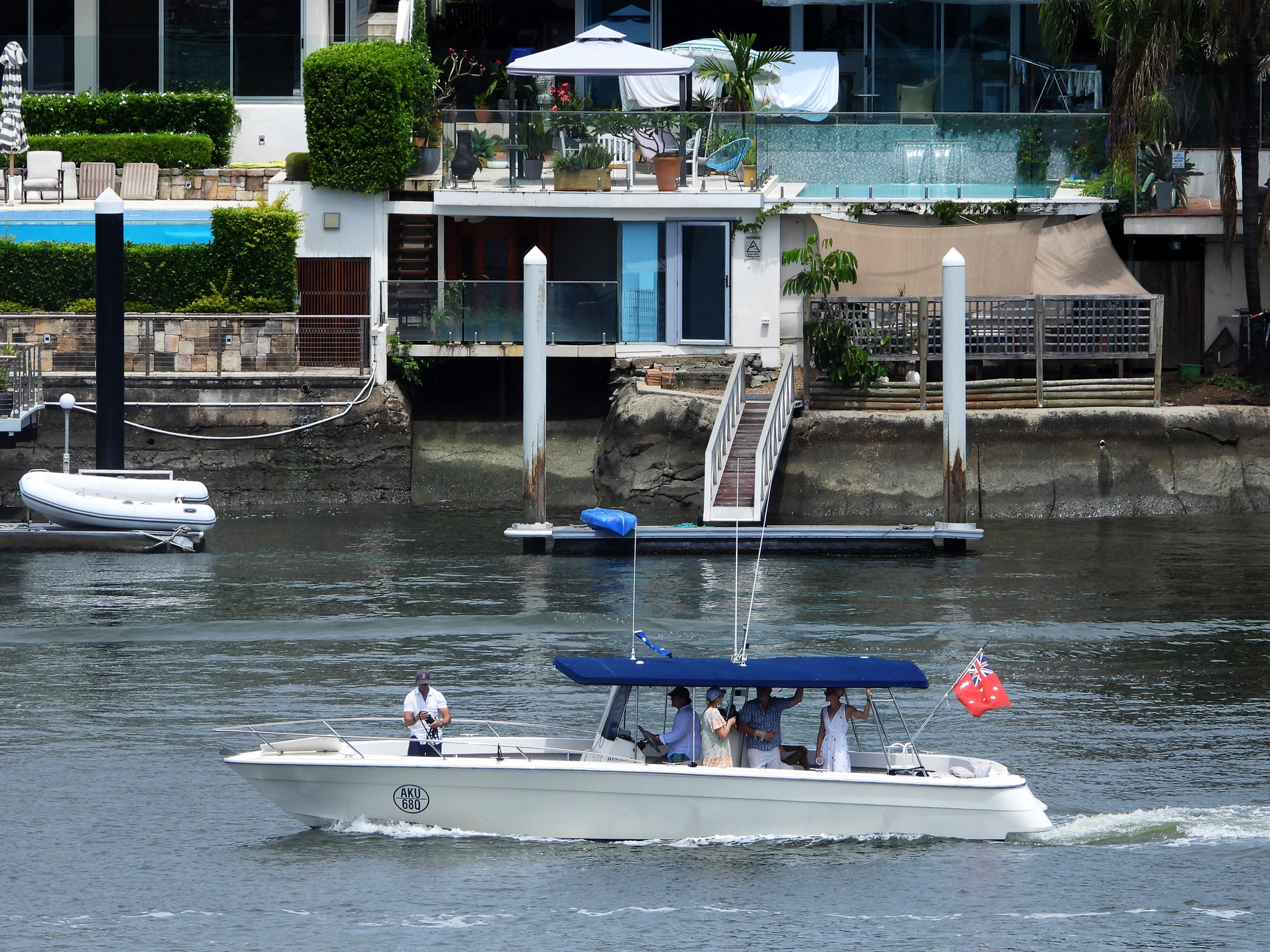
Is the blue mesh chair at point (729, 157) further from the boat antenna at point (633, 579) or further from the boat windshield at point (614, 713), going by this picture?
the boat windshield at point (614, 713)

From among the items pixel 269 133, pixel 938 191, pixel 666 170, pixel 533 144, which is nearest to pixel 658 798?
pixel 666 170

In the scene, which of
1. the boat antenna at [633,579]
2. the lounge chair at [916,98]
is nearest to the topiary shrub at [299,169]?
the boat antenna at [633,579]

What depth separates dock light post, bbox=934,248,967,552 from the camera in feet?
101

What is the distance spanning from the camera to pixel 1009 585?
2805 centimetres

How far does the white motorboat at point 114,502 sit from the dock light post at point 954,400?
11580 millimetres

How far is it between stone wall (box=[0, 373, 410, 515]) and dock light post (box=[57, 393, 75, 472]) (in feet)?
0.49

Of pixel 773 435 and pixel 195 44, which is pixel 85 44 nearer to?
pixel 195 44

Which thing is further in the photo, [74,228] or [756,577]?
[74,228]

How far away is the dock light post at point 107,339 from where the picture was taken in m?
32.0

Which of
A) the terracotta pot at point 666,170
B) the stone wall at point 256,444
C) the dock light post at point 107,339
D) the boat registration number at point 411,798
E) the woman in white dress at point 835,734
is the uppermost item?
the terracotta pot at point 666,170

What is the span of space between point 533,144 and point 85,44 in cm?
1178

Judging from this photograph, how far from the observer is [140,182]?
3856 centimetres

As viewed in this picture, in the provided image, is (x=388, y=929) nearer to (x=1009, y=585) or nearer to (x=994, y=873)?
(x=994, y=873)

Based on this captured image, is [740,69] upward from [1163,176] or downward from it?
upward
